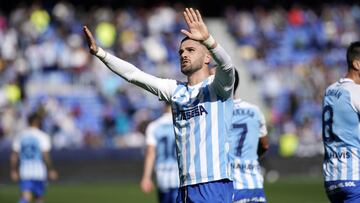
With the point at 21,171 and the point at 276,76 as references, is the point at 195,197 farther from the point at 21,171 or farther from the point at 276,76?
the point at 276,76

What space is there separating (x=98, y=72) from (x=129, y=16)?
3.84 metres

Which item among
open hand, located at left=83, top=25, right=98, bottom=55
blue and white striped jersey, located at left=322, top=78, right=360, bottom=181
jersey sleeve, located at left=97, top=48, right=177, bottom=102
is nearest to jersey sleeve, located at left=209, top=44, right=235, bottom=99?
jersey sleeve, located at left=97, top=48, right=177, bottom=102

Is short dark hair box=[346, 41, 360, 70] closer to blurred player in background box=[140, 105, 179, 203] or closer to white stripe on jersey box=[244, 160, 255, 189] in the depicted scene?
white stripe on jersey box=[244, 160, 255, 189]

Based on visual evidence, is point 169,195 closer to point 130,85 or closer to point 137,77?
point 137,77

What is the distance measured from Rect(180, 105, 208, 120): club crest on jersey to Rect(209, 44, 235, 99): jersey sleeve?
194mm

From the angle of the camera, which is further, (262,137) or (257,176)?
(262,137)

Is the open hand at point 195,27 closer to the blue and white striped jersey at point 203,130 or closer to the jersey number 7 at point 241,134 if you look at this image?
the blue and white striped jersey at point 203,130

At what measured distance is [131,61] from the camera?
1083 inches

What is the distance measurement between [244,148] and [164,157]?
3.24 m

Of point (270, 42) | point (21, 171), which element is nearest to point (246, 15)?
point (270, 42)

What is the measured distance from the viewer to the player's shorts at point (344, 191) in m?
8.78

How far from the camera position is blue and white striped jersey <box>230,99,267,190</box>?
31.8 feet

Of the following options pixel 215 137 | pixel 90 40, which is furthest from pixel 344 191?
pixel 90 40

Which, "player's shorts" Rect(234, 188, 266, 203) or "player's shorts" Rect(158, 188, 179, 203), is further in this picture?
"player's shorts" Rect(158, 188, 179, 203)
